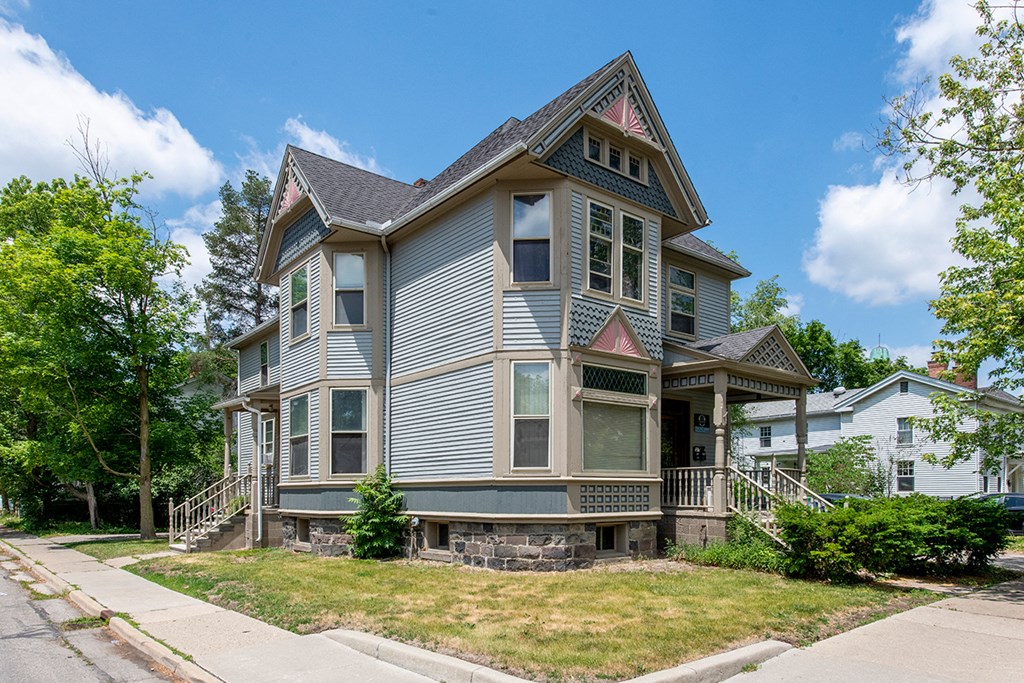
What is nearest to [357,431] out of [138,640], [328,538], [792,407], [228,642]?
[328,538]

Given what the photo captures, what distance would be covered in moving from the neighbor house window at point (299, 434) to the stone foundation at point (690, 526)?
7.95 m

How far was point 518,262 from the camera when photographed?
Answer: 13.4 metres

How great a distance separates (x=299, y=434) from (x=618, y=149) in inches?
378

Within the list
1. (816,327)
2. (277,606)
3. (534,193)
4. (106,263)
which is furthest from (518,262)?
(816,327)

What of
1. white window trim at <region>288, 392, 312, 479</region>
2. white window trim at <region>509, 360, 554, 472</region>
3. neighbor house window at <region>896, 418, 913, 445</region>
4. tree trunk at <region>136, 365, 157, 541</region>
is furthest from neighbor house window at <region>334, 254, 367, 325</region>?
neighbor house window at <region>896, 418, 913, 445</region>

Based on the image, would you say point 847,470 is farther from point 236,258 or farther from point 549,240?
point 236,258

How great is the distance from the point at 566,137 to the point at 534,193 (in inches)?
46.0

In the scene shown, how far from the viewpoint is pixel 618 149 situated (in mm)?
14648

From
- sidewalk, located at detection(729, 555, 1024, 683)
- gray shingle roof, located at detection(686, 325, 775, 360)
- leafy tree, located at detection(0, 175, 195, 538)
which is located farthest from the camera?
leafy tree, located at detection(0, 175, 195, 538)

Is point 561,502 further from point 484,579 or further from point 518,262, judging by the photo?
point 518,262

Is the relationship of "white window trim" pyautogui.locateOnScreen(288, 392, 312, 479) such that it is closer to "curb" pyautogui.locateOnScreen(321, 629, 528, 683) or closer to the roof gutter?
the roof gutter

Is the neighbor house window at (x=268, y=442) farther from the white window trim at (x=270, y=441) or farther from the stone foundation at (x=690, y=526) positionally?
the stone foundation at (x=690, y=526)

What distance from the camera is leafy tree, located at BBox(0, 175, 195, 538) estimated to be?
20781 mm

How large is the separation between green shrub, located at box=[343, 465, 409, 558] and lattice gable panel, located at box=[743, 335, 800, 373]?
7774 millimetres
